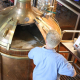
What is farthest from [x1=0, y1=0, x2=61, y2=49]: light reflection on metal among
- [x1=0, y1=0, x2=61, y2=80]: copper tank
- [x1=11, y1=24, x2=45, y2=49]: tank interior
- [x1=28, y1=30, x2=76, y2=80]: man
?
[x1=28, y1=30, x2=76, y2=80]: man

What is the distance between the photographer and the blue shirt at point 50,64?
87 cm

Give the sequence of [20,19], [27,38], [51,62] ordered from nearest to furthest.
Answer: [51,62] → [20,19] → [27,38]

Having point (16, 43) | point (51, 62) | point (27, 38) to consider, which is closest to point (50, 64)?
point (51, 62)

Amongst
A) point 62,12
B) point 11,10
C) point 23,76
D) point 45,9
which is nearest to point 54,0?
point 62,12

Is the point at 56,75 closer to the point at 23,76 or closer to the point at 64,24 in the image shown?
the point at 23,76

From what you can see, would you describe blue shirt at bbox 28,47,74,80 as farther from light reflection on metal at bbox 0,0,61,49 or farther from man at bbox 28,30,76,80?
light reflection on metal at bbox 0,0,61,49

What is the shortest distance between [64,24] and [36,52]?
2.76 m

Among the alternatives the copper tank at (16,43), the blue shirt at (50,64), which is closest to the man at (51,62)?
the blue shirt at (50,64)

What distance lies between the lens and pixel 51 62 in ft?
2.85

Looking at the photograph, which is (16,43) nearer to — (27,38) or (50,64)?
(27,38)

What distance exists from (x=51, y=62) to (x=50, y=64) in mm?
21

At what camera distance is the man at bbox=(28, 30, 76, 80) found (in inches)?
32.7

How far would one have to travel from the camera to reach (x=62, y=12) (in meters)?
3.21

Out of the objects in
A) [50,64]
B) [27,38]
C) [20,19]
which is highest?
[20,19]
